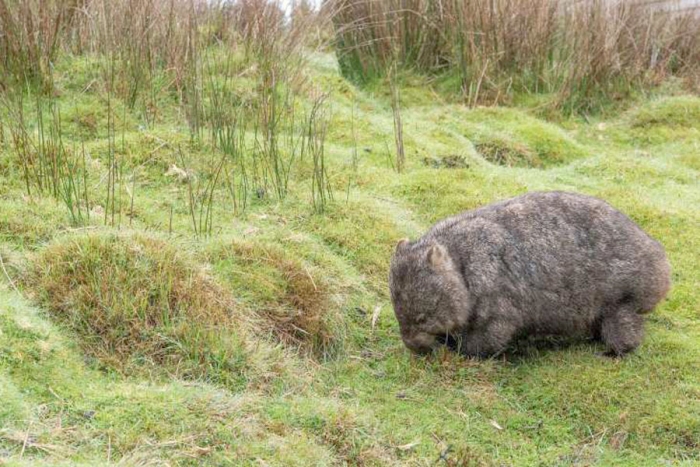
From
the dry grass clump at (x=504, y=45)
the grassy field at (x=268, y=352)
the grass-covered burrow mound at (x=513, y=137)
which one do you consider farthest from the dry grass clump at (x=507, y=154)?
the grassy field at (x=268, y=352)

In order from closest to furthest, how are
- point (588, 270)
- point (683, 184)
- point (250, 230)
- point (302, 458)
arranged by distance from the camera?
point (302, 458) < point (588, 270) < point (250, 230) < point (683, 184)

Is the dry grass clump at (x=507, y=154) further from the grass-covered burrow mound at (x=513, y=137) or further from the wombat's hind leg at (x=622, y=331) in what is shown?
the wombat's hind leg at (x=622, y=331)

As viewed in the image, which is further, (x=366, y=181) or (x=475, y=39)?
(x=475, y=39)

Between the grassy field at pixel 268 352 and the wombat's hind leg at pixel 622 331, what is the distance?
84 millimetres

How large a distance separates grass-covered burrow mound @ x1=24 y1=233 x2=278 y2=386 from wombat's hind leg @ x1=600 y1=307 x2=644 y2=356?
6.17 ft

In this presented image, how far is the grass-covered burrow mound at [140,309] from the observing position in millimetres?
4219

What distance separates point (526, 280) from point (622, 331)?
57 centimetres

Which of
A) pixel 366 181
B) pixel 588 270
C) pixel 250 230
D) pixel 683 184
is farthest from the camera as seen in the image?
pixel 683 184

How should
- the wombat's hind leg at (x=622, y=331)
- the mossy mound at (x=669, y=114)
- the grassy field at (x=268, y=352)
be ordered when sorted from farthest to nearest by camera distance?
the mossy mound at (x=669, y=114) → the wombat's hind leg at (x=622, y=331) → the grassy field at (x=268, y=352)

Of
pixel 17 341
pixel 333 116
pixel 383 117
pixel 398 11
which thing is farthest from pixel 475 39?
pixel 17 341

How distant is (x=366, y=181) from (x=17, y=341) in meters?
3.45

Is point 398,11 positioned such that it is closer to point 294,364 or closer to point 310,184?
point 310,184

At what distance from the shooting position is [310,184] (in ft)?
21.2

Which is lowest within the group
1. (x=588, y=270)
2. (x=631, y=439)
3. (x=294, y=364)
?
(x=631, y=439)
